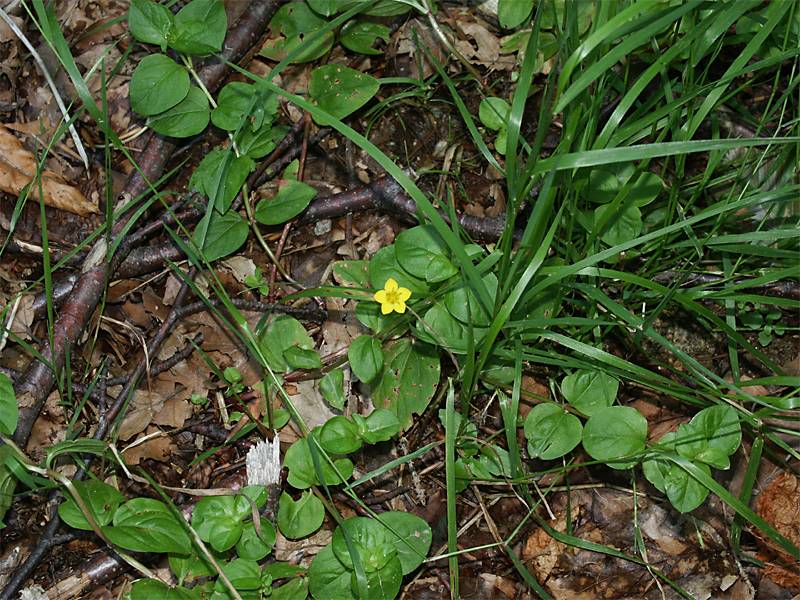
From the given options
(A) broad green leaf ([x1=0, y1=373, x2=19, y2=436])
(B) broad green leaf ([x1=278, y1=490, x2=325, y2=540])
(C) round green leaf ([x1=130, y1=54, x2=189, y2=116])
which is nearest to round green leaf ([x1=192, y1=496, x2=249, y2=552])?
(B) broad green leaf ([x1=278, y1=490, x2=325, y2=540])

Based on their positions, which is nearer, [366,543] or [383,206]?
[366,543]

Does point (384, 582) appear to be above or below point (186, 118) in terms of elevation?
below

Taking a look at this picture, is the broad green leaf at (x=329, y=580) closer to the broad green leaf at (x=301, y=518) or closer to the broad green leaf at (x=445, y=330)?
the broad green leaf at (x=301, y=518)

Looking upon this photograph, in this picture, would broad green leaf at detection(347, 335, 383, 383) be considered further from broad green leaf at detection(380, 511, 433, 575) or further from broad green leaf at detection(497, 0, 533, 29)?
broad green leaf at detection(497, 0, 533, 29)

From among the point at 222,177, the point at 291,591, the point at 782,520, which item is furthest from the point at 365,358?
the point at 782,520

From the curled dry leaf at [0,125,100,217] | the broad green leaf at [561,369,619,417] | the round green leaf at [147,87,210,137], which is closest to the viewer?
the broad green leaf at [561,369,619,417]

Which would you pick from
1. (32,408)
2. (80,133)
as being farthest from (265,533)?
(80,133)

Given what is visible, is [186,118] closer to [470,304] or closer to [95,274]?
[95,274]
